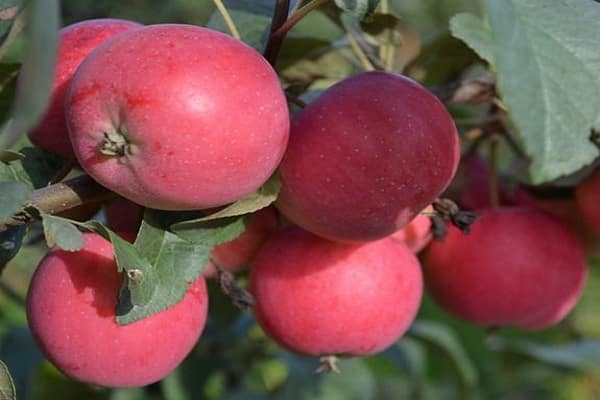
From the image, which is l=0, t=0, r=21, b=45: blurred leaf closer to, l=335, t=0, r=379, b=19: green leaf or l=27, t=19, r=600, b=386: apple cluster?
l=27, t=19, r=600, b=386: apple cluster

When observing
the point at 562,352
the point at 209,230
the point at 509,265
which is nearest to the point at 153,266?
the point at 209,230

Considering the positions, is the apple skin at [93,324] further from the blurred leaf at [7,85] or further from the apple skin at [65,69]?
the blurred leaf at [7,85]

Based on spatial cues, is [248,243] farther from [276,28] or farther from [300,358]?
[300,358]

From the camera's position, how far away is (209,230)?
3.23ft

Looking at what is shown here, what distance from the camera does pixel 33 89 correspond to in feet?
1.96

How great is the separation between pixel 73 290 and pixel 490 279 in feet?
2.01

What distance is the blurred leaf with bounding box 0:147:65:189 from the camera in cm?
100

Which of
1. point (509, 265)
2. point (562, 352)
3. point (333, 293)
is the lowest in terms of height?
point (562, 352)

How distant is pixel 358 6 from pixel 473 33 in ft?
0.46

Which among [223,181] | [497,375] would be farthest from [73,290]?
[497,375]

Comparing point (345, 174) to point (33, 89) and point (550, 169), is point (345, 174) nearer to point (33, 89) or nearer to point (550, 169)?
point (550, 169)

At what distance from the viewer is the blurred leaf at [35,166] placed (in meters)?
1.00

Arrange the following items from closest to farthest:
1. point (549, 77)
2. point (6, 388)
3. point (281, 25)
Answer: point (549, 77)
point (6, 388)
point (281, 25)

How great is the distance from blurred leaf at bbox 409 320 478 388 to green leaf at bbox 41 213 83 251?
1.15 metres
